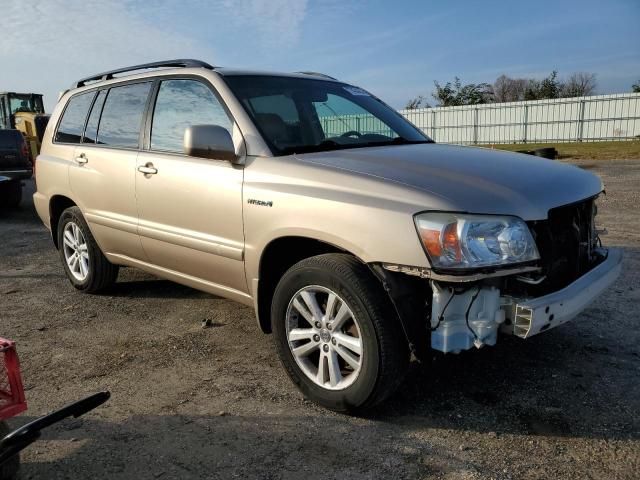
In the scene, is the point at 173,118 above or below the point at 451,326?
above

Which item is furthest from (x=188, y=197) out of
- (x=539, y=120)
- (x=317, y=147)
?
(x=539, y=120)

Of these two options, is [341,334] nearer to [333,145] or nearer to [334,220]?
[334,220]

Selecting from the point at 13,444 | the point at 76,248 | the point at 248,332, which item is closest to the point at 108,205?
the point at 76,248

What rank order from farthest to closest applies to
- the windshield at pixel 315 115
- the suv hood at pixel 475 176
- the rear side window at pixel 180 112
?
the rear side window at pixel 180 112
the windshield at pixel 315 115
the suv hood at pixel 475 176

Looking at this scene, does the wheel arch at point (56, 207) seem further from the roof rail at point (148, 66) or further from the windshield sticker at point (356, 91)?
the windshield sticker at point (356, 91)

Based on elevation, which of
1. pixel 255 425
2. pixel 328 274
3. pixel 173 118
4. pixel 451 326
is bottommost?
pixel 255 425

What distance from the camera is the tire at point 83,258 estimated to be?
483 cm

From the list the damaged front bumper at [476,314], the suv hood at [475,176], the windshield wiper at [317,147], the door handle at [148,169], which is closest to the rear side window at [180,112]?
the door handle at [148,169]

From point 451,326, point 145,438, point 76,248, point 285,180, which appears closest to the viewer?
point 451,326

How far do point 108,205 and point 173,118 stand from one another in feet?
3.22

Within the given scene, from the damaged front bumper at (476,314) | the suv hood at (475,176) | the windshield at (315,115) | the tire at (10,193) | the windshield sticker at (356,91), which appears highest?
the windshield sticker at (356,91)

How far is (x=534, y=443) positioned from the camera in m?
2.61

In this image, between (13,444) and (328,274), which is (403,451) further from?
(13,444)

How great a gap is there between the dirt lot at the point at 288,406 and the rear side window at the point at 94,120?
147 centimetres
